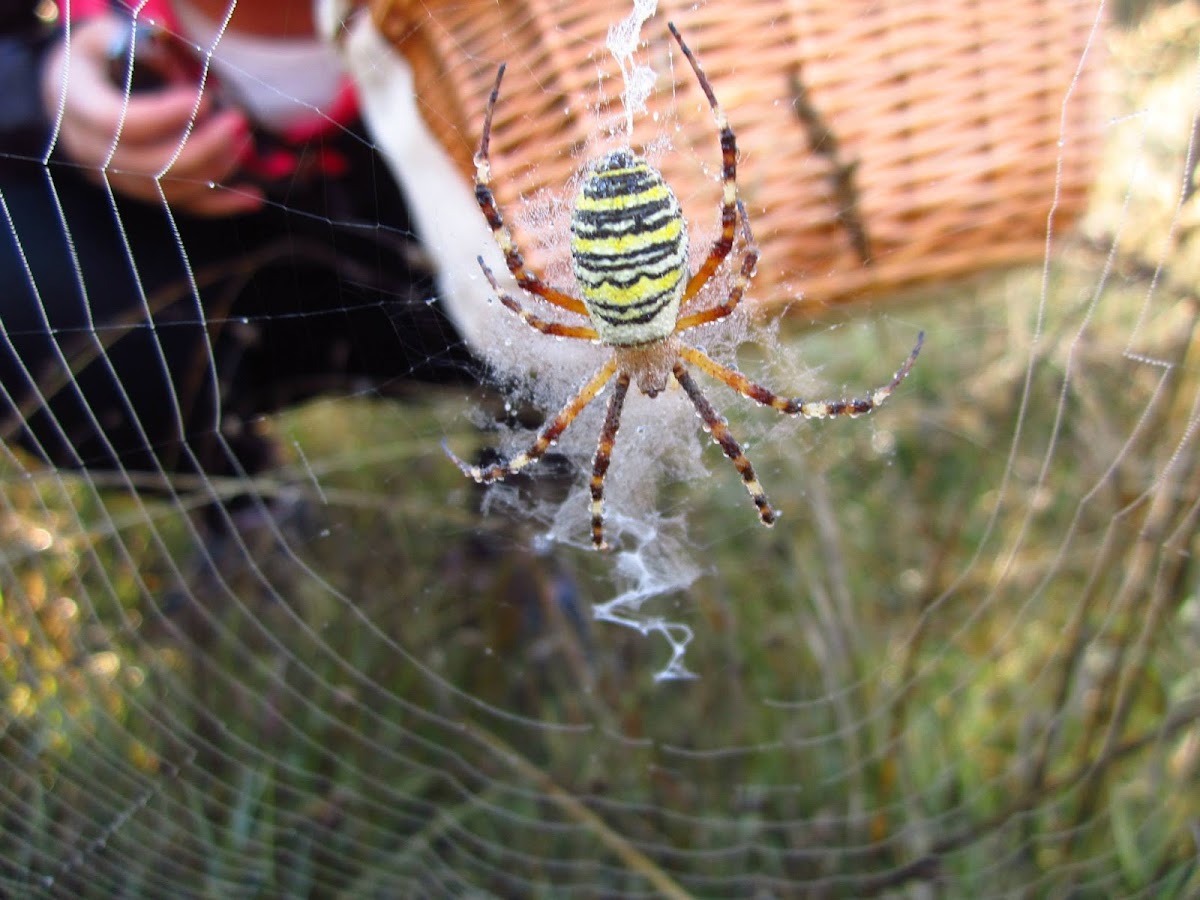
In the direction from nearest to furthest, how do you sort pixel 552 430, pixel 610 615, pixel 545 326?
pixel 545 326 → pixel 552 430 → pixel 610 615

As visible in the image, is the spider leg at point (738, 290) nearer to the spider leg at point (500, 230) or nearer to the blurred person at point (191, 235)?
the spider leg at point (500, 230)

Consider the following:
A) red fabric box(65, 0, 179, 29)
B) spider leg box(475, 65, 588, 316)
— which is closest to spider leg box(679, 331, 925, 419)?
spider leg box(475, 65, 588, 316)

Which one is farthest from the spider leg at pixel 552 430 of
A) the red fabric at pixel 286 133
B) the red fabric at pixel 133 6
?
the red fabric at pixel 133 6

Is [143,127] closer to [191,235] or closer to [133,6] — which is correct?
[133,6]

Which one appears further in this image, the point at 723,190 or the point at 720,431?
the point at 720,431

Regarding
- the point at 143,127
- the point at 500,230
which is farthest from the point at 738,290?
the point at 143,127

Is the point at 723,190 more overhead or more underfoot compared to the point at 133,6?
more underfoot

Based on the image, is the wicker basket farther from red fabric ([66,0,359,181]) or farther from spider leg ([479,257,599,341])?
red fabric ([66,0,359,181])
